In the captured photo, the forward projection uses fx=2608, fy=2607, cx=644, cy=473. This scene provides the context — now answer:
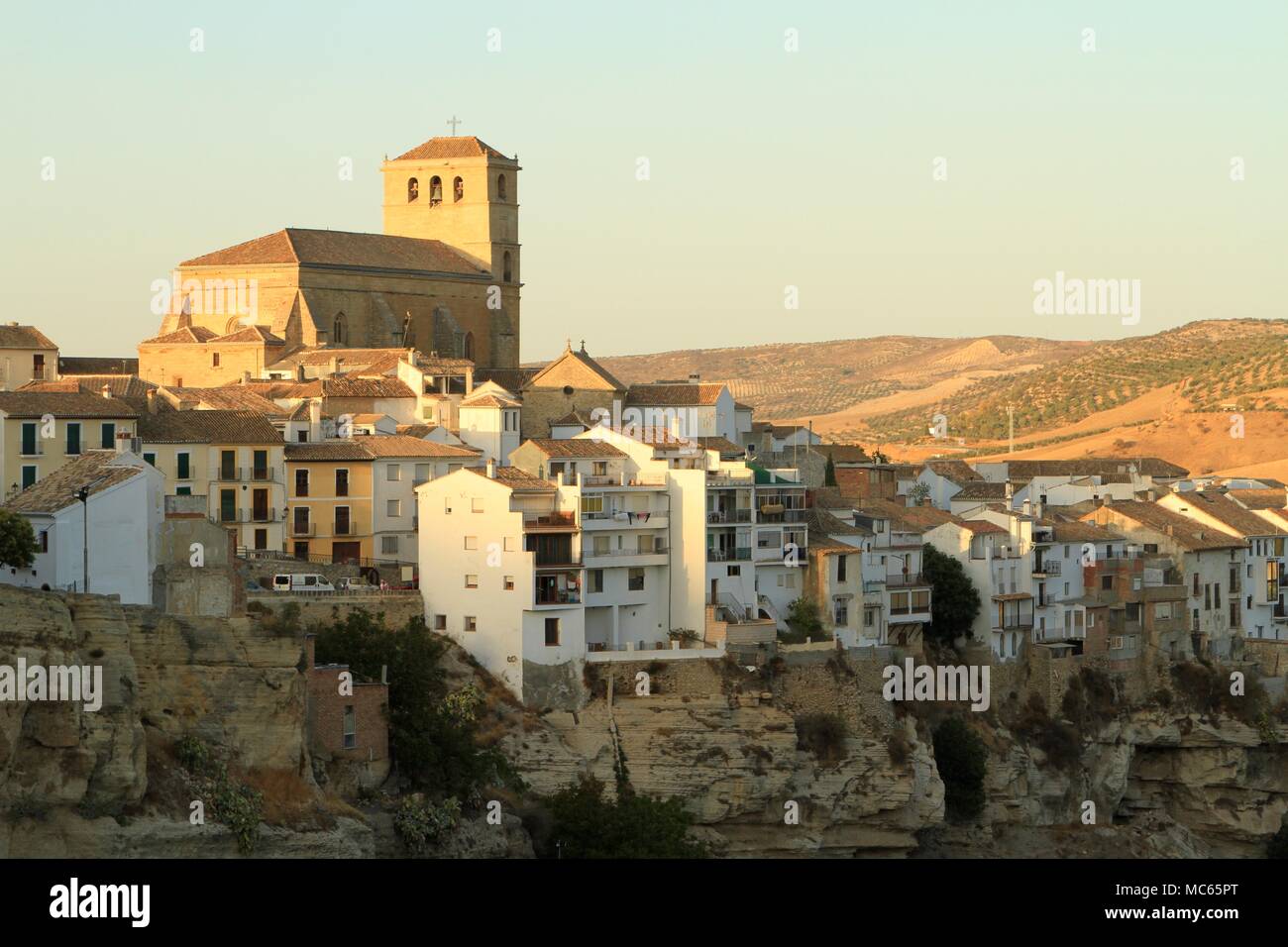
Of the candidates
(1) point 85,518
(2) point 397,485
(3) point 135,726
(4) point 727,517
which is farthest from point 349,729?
(4) point 727,517

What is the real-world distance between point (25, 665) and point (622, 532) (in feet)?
70.0

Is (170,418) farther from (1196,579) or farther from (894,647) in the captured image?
(1196,579)

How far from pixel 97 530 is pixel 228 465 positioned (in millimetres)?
14367

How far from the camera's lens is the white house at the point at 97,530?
46.9m

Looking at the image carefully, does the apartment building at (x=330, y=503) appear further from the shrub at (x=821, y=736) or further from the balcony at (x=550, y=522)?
the shrub at (x=821, y=736)

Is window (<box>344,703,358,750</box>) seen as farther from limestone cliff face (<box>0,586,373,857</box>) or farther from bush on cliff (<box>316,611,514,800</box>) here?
limestone cliff face (<box>0,586,373,857</box>)

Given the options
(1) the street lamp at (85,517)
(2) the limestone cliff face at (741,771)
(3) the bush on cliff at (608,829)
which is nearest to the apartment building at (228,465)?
(2) the limestone cliff face at (741,771)

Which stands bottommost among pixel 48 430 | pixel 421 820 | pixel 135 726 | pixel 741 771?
pixel 421 820

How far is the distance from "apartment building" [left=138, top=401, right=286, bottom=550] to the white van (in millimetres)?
4336

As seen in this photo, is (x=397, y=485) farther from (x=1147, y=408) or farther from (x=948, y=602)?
(x=1147, y=408)

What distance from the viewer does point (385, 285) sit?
3661 inches

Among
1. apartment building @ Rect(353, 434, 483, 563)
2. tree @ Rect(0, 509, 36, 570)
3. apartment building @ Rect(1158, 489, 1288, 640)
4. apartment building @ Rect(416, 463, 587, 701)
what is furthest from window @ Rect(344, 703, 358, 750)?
apartment building @ Rect(1158, 489, 1288, 640)

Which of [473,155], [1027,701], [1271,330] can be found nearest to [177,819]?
[1027,701]
